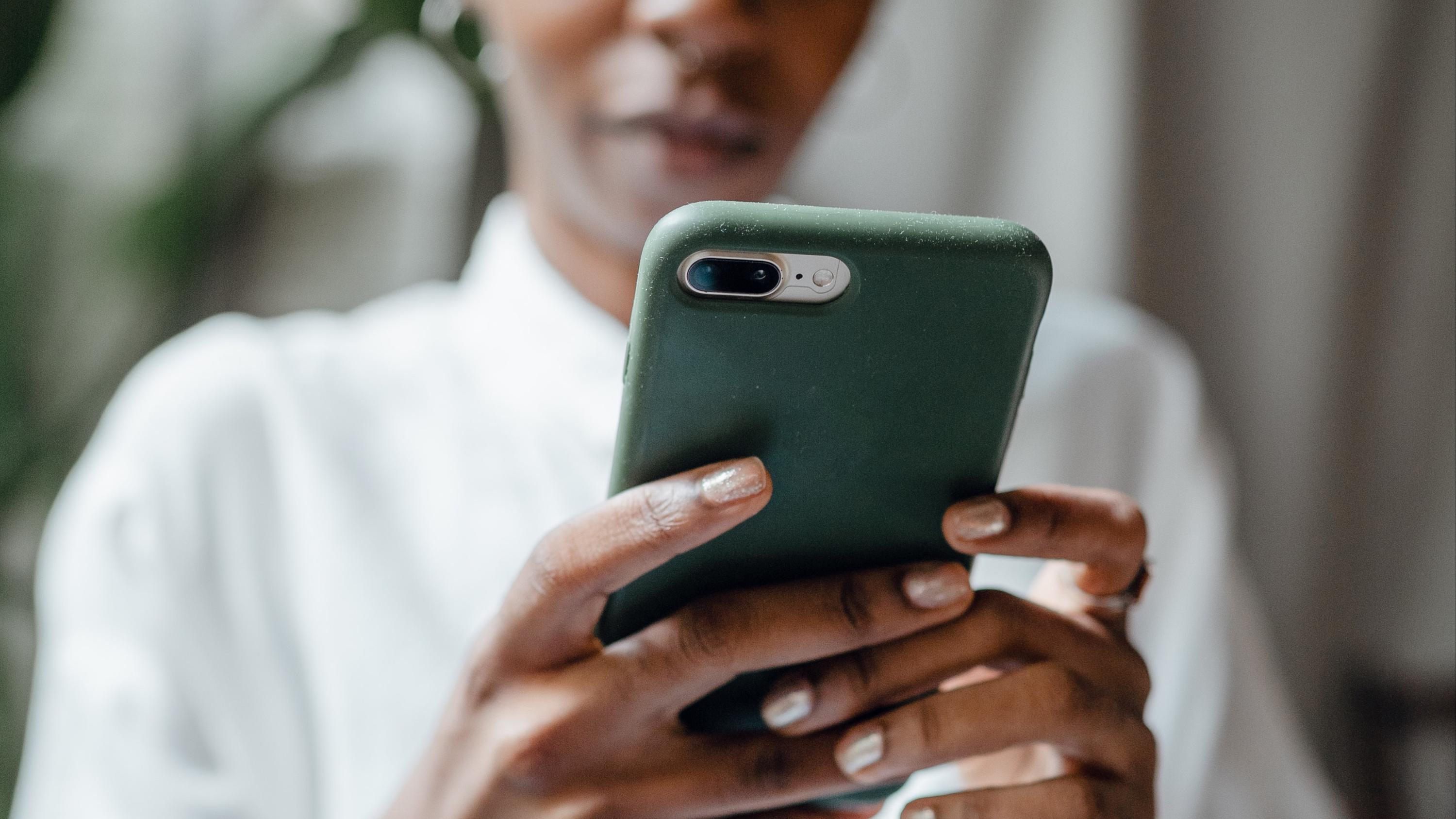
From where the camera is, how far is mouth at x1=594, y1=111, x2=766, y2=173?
373mm

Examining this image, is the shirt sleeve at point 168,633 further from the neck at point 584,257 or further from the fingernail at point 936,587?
the fingernail at point 936,587

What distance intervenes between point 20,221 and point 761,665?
0.52 metres

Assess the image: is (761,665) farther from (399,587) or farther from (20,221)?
(20,221)

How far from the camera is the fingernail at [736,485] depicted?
21cm

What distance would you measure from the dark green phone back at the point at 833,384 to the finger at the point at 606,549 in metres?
0.01

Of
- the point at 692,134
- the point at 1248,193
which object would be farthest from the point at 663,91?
the point at 1248,193

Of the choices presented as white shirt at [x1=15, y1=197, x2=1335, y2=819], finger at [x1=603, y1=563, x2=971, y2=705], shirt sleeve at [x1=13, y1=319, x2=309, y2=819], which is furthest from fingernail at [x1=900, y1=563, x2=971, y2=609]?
shirt sleeve at [x1=13, y1=319, x2=309, y2=819]

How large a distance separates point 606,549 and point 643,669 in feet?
0.13

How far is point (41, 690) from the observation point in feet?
1.38

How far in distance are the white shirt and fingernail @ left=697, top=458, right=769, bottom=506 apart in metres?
0.20

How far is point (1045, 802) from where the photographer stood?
0.28m

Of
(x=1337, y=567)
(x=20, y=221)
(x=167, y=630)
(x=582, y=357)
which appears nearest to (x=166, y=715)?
(x=167, y=630)

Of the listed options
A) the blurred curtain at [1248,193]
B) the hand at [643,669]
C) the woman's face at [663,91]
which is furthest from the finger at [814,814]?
the blurred curtain at [1248,193]

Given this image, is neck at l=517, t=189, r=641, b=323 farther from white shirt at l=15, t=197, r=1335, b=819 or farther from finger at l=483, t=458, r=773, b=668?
finger at l=483, t=458, r=773, b=668
